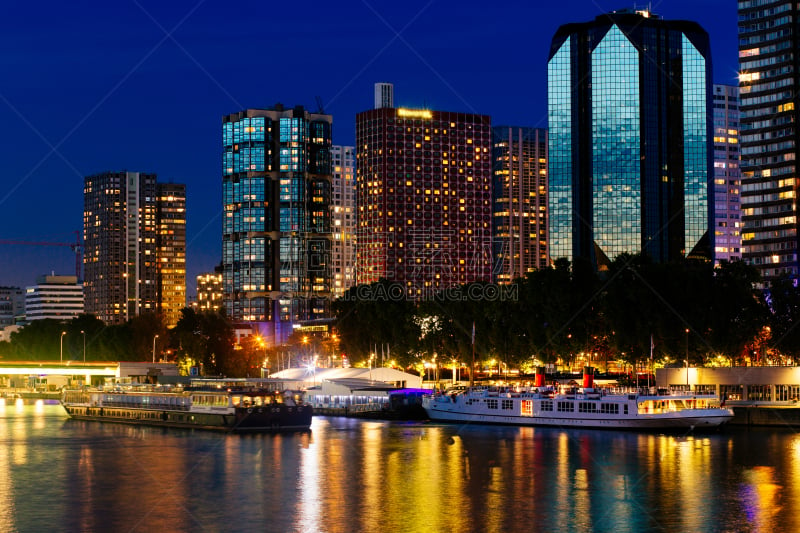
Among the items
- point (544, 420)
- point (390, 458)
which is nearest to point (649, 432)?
point (544, 420)

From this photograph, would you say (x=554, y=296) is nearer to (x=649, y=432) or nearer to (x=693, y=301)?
(x=693, y=301)

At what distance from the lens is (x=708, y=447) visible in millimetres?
92625

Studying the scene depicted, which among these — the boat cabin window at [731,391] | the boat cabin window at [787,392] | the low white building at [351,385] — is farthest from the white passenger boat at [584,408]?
the low white building at [351,385]

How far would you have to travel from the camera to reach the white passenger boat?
10812cm

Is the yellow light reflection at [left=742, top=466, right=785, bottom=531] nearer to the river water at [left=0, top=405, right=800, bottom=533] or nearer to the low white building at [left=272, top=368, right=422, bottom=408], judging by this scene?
the river water at [left=0, top=405, right=800, bottom=533]

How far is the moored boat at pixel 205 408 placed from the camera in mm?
→ 113688

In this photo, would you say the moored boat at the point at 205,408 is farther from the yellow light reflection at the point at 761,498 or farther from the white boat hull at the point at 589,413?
the yellow light reflection at the point at 761,498

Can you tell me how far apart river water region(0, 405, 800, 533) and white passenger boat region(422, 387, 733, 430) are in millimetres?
3074

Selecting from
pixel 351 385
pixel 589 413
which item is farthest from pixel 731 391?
pixel 351 385

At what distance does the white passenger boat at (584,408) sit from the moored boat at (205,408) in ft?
59.9

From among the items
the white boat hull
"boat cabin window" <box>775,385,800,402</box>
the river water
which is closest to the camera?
the river water

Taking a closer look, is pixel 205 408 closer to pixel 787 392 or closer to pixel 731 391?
pixel 731 391

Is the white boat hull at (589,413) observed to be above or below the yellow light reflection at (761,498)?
above

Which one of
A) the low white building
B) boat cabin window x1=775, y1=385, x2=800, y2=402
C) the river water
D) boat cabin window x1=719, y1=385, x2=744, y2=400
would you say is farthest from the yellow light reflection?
the low white building
